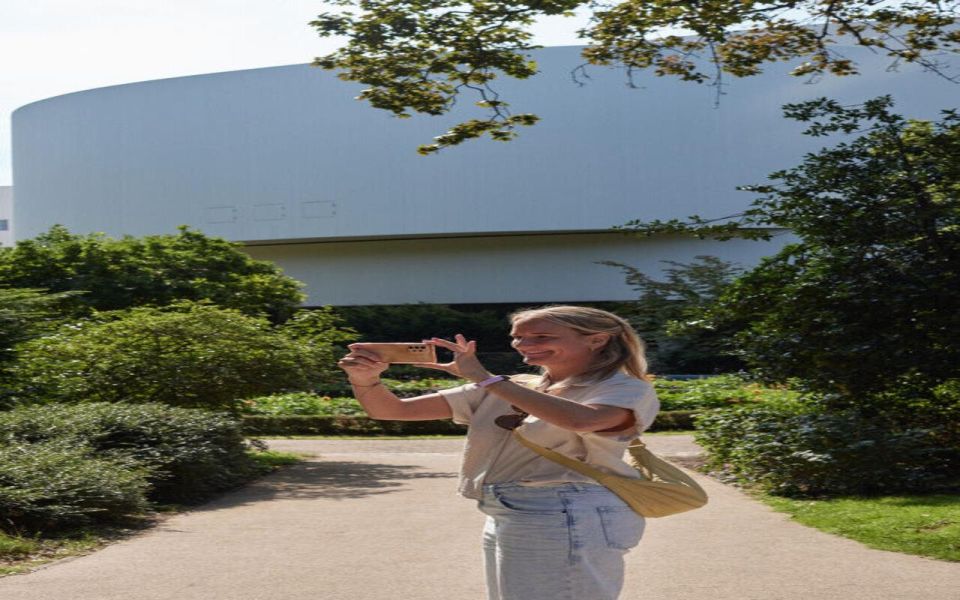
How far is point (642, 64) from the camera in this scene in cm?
1150

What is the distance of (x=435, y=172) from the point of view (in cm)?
4128

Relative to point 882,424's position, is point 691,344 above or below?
below

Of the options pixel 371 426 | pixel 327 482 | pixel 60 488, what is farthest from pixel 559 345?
pixel 371 426

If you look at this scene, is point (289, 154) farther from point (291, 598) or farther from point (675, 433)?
point (291, 598)

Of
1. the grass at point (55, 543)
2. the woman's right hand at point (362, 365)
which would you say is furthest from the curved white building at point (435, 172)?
the woman's right hand at point (362, 365)

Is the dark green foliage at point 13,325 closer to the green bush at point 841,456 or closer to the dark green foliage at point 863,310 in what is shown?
the dark green foliage at point 863,310

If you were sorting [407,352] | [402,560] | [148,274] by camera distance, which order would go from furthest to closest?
[148,274] → [402,560] → [407,352]

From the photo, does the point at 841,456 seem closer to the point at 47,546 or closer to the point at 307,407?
the point at 47,546

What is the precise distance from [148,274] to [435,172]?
21199 millimetres

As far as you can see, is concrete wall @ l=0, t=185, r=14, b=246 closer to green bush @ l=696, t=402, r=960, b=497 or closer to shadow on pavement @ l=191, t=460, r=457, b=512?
shadow on pavement @ l=191, t=460, r=457, b=512

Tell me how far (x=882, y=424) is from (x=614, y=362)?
30.3 feet

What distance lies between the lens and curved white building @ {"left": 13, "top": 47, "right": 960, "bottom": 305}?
4031 centimetres

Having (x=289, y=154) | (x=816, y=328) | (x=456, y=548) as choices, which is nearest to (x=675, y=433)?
(x=816, y=328)

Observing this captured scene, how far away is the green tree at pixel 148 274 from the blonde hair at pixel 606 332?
17501mm
